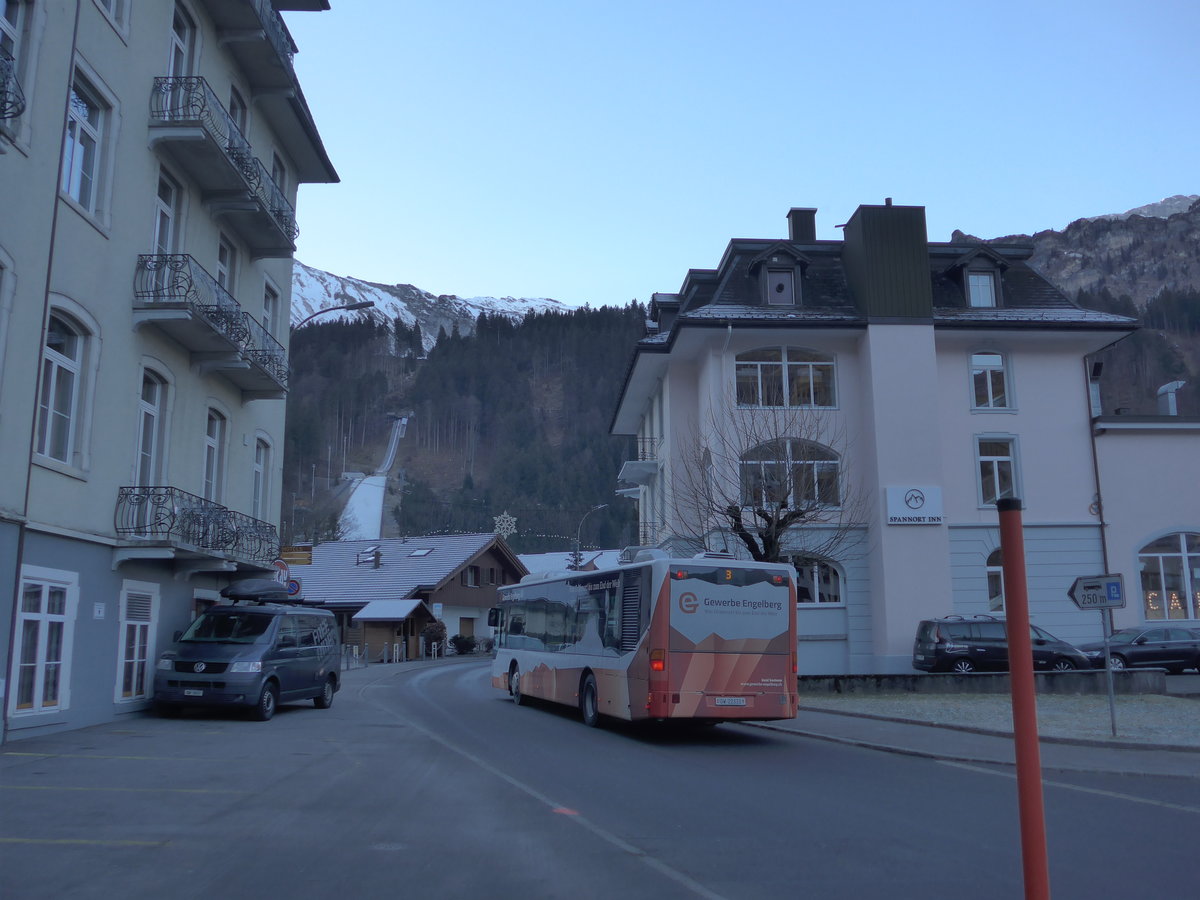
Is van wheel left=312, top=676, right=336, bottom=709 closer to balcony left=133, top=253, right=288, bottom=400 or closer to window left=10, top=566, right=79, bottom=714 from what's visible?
window left=10, top=566, right=79, bottom=714

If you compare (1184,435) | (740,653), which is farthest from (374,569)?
(740,653)

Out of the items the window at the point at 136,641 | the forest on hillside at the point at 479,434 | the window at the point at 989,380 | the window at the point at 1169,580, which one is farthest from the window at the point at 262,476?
the forest on hillside at the point at 479,434

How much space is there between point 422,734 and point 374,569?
45567 millimetres

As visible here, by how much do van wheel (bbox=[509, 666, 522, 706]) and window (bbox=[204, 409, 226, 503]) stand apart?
787 centimetres

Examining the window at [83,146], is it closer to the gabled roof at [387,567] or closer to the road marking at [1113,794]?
the road marking at [1113,794]

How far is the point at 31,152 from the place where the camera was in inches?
577

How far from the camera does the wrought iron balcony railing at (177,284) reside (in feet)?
61.2

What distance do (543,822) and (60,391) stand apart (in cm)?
1150

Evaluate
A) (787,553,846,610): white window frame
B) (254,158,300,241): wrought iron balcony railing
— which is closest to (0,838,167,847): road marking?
(254,158,300,241): wrought iron balcony railing

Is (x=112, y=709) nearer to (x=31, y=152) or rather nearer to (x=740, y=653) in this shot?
(x=31, y=152)

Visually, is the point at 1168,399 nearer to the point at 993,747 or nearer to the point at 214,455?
the point at 993,747

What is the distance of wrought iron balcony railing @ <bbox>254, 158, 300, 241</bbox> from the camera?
2238 centimetres

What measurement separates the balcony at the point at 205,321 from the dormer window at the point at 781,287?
16.2 meters

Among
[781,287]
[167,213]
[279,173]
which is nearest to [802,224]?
[781,287]
